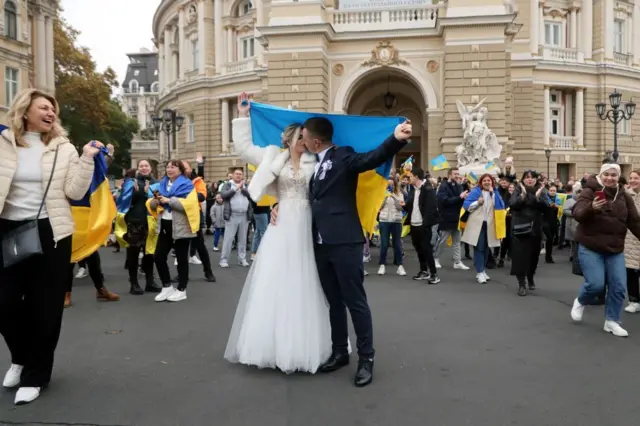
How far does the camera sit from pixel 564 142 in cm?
3541

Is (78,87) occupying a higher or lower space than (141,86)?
lower

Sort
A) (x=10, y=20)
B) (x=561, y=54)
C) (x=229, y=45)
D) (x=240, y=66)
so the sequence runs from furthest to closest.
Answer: (x=229, y=45)
(x=240, y=66)
(x=561, y=54)
(x=10, y=20)

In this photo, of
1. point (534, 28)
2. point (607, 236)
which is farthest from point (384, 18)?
point (607, 236)

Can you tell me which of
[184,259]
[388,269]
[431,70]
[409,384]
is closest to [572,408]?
[409,384]

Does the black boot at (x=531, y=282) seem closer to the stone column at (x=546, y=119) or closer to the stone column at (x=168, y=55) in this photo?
the stone column at (x=546, y=119)

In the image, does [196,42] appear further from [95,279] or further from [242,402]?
[242,402]

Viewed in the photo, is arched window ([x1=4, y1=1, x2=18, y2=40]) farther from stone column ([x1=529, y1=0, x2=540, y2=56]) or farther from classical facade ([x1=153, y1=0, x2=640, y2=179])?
stone column ([x1=529, y1=0, x2=540, y2=56])

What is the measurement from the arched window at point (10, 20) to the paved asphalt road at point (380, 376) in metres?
31.1

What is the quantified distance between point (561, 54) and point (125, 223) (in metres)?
33.6

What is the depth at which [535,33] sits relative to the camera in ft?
111

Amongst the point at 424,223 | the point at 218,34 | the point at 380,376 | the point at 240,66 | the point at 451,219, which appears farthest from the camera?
the point at 218,34

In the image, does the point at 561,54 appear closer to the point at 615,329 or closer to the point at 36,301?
the point at 615,329

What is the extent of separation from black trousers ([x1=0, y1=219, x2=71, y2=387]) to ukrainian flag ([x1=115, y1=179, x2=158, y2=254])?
4.55 metres

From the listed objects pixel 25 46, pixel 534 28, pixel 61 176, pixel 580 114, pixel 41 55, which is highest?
pixel 534 28
